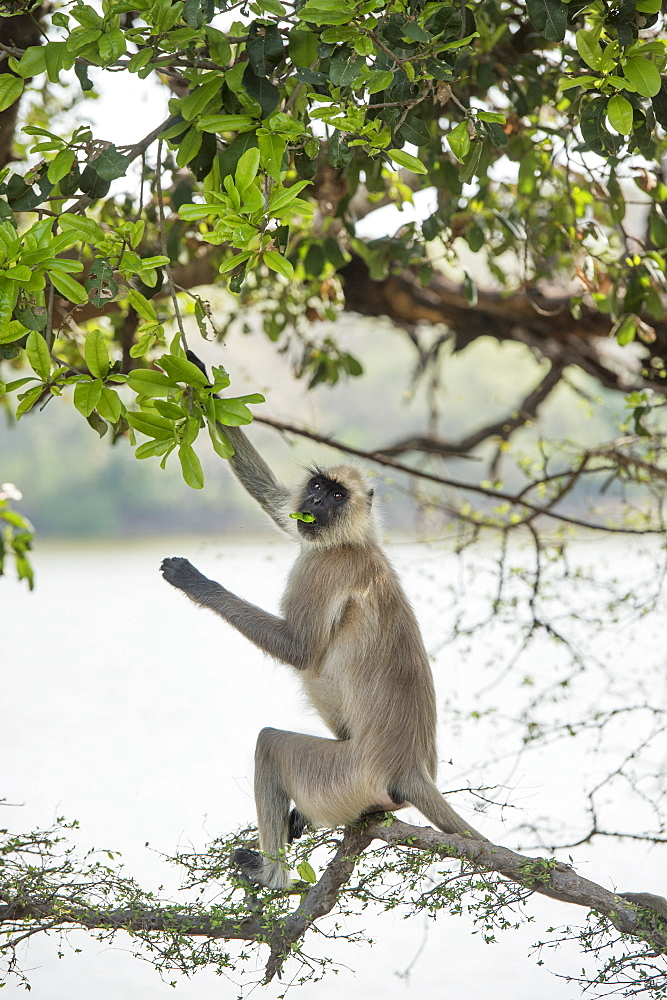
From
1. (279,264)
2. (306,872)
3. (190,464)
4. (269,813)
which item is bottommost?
(306,872)

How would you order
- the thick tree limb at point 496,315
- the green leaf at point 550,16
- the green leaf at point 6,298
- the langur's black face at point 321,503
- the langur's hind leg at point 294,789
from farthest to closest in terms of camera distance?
the thick tree limb at point 496,315 → the langur's black face at point 321,503 → the langur's hind leg at point 294,789 → the green leaf at point 550,16 → the green leaf at point 6,298

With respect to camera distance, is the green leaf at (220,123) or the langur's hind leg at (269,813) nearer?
the green leaf at (220,123)

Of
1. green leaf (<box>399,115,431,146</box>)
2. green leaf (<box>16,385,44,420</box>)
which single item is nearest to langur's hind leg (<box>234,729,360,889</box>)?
green leaf (<box>16,385,44,420</box>)

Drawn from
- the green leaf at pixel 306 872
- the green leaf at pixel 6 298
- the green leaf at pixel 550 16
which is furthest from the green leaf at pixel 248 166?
the green leaf at pixel 306 872

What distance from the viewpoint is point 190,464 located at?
6.81ft

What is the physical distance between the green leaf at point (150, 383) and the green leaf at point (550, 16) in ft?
3.78

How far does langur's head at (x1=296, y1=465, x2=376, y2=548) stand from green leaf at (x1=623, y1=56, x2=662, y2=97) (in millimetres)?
1603

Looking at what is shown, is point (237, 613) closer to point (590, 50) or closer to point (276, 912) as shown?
point (276, 912)

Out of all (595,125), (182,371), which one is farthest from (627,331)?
(182,371)

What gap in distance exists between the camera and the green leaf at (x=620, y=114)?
7.34ft

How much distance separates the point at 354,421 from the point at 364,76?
12.5m

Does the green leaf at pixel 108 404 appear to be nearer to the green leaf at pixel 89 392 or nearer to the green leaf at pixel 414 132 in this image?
the green leaf at pixel 89 392

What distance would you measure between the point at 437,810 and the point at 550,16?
207cm

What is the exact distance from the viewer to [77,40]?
2.09 m
